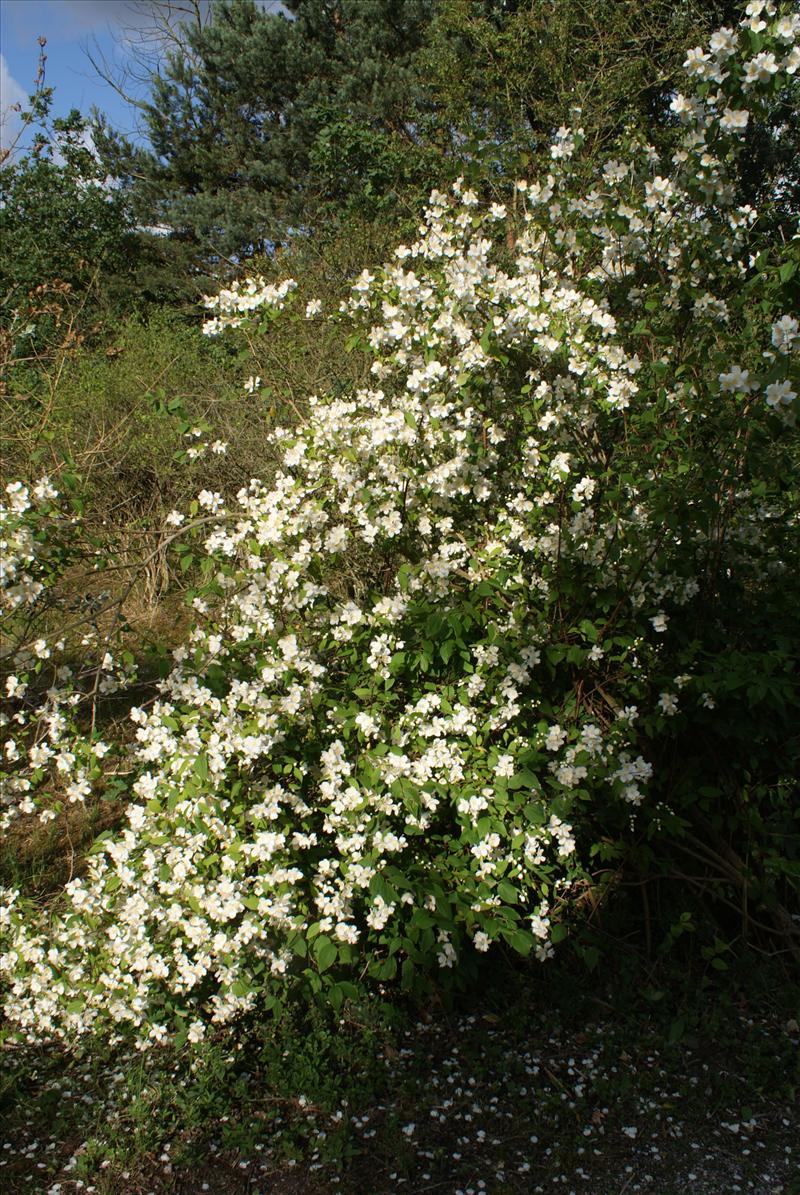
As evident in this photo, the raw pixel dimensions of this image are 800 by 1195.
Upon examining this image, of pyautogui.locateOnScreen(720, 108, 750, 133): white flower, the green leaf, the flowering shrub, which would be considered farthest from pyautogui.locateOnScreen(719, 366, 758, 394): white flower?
the green leaf

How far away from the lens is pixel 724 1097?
7.98 ft

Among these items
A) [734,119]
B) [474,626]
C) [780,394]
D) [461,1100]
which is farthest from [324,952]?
[734,119]

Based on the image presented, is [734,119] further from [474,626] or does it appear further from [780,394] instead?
[474,626]

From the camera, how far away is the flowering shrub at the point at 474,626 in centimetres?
247

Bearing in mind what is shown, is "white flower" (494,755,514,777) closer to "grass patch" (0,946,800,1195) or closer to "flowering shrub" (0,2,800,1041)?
"flowering shrub" (0,2,800,1041)

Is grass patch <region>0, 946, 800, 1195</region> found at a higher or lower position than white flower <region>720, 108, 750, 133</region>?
lower

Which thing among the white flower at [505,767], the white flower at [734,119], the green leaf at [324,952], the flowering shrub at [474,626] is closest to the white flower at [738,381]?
the flowering shrub at [474,626]

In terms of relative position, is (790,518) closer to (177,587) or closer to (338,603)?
(338,603)

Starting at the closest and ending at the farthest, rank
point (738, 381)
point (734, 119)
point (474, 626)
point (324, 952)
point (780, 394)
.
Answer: point (780, 394)
point (738, 381)
point (324, 952)
point (734, 119)
point (474, 626)

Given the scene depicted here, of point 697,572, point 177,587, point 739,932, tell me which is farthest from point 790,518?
point 177,587

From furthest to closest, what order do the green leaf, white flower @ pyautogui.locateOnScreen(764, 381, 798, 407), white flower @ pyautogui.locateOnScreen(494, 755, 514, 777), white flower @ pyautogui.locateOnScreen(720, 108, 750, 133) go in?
white flower @ pyautogui.locateOnScreen(494, 755, 514, 777) → white flower @ pyautogui.locateOnScreen(720, 108, 750, 133) → the green leaf → white flower @ pyautogui.locateOnScreen(764, 381, 798, 407)

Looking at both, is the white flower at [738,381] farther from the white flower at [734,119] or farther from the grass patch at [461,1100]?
the grass patch at [461,1100]

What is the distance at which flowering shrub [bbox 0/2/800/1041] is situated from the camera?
2.47 metres

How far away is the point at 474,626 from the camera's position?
2.72m
